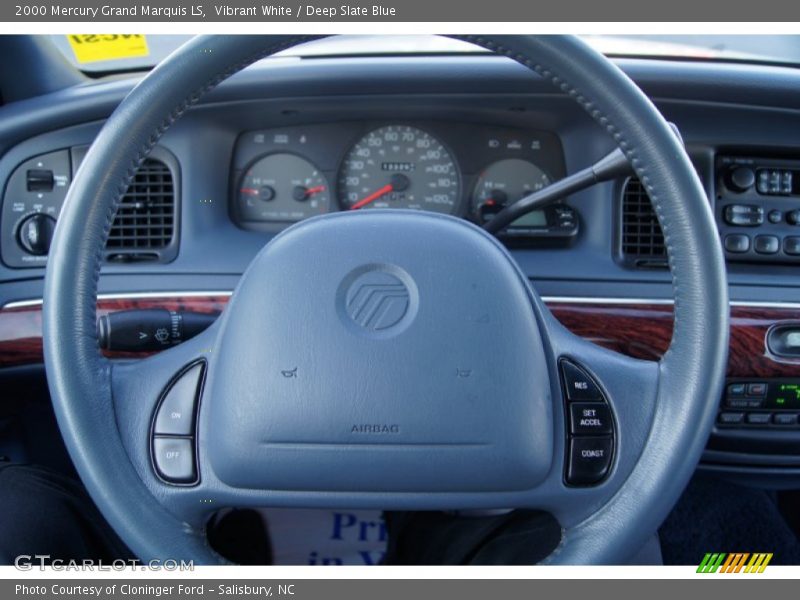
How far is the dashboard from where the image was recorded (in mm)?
1678

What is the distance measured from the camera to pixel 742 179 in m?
1.71

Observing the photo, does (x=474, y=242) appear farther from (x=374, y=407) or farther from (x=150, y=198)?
(x=150, y=198)

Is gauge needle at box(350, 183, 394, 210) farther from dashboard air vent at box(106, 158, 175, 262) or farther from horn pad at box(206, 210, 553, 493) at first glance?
horn pad at box(206, 210, 553, 493)

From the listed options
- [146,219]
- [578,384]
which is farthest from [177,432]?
[146,219]

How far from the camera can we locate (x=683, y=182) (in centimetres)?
98

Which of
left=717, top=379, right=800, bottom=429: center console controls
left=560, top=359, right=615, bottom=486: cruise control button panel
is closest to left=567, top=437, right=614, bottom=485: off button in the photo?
left=560, top=359, right=615, bottom=486: cruise control button panel

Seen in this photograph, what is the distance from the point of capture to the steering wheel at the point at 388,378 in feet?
3.20

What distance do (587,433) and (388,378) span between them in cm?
27

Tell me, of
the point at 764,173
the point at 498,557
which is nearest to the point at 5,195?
the point at 498,557

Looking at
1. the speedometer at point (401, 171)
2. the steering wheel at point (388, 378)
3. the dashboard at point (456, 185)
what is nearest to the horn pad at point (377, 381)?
the steering wheel at point (388, 378)

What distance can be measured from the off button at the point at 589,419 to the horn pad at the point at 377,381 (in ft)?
0.11

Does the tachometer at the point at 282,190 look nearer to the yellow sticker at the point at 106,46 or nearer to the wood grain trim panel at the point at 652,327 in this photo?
the wood grain trim panel at the point at 652,327

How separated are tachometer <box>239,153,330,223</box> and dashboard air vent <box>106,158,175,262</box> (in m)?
0.17

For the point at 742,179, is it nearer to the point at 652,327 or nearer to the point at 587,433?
the point at 652,327
